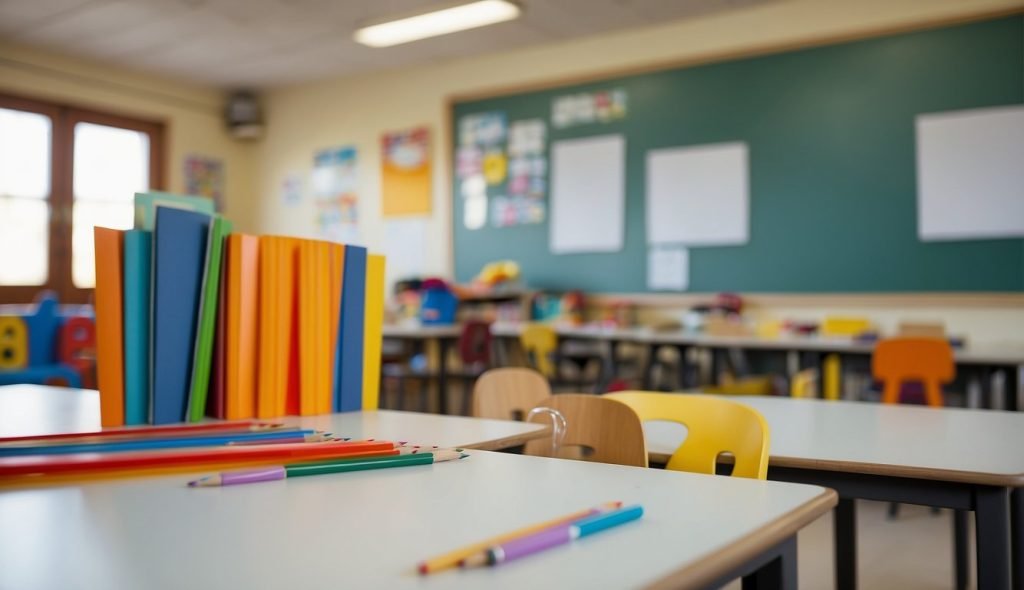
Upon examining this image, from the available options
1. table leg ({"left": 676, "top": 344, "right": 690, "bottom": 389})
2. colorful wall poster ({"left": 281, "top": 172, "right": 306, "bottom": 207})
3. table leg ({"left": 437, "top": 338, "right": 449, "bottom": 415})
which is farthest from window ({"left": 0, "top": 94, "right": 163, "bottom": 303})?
table leg ({"left": 676, "top": 344, "right": 690, "bottom": 389})

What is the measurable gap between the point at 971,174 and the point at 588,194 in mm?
2498

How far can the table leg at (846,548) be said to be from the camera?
2293mm

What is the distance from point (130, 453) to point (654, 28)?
535 cm

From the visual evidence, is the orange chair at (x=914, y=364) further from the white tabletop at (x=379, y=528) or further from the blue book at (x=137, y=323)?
the blue book at (x=137, y=323)

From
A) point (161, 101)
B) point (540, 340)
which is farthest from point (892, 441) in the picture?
point (161, 101)

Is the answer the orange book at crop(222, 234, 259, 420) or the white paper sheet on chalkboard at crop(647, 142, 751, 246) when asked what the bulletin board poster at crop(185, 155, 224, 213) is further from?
the orange book at crop(222, 234, 259, 420)

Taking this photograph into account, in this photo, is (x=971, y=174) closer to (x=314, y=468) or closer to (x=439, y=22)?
(x=439, y=22)

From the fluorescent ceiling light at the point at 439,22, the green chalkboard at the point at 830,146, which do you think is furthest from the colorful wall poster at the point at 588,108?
the fluorescent ceiling light at the point at 439,22

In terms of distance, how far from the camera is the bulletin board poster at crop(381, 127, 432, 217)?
6906mm

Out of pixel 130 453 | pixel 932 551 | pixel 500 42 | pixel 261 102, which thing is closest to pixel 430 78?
pixel 500 42

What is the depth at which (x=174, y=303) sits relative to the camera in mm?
1585

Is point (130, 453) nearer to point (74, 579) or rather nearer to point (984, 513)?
point (74, 579)

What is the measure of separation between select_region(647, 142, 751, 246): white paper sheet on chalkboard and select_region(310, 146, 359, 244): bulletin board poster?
2.84m

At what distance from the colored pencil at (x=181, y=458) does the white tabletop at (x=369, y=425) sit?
0.84 feet
